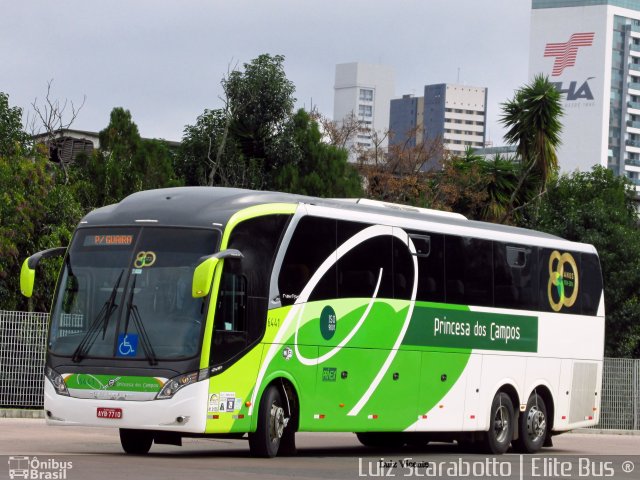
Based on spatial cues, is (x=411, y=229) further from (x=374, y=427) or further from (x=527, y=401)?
(x=527, y=401)

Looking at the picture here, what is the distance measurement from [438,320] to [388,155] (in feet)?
108

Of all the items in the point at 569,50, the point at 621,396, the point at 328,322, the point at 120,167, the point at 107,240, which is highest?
the point at 569,50

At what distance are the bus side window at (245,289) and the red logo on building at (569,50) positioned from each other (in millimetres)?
160218

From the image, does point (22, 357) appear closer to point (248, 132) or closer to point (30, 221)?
point (30, 221)

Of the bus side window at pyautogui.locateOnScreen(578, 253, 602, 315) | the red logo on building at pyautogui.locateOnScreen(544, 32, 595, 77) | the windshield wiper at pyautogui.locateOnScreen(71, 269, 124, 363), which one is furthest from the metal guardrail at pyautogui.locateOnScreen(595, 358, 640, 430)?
the red logo on building at pyautogui.locateOnScreen(544, 32, 595, 77)

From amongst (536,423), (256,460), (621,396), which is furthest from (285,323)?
(621,396)

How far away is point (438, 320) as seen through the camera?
2173 cm

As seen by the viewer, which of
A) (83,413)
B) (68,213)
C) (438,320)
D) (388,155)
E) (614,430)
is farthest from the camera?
(388,155)

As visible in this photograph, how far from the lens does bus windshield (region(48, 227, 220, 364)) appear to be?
17.2m

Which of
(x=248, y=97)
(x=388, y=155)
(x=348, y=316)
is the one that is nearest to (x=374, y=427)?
(x=348, y=316)

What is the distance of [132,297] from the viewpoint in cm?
1744

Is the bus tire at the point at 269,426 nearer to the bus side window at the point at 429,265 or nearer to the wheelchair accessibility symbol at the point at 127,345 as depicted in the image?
the wheelchair accessibility symbol at the point at 127,345

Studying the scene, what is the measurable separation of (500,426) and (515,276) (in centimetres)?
254

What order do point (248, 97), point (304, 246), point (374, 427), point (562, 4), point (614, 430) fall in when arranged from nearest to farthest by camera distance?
1. point (304, 246)
2. point (374, 427)
3. point (614, 430)
4. point (248, 97)
5. point (562, 4)
